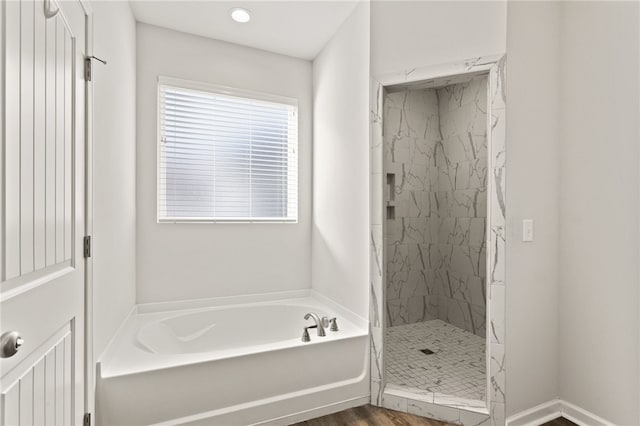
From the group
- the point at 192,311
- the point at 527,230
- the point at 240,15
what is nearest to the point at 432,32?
the point at 527,230

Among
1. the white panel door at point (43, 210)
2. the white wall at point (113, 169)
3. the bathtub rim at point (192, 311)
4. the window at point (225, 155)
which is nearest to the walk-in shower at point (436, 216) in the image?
the bathtub rim at point (192, 311)

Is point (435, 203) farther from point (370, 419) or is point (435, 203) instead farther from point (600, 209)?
point (370, 419)

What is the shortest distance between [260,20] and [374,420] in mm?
2885

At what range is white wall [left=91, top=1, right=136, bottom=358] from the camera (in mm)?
1598

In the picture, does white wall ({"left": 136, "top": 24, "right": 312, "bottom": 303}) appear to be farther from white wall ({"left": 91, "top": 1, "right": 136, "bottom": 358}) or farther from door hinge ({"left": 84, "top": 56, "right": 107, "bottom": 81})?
door hinge ({"left": 84, "top": 56, "right": 107, "bottom": 81})

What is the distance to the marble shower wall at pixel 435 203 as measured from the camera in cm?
316

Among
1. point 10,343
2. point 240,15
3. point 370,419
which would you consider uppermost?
point 240,15

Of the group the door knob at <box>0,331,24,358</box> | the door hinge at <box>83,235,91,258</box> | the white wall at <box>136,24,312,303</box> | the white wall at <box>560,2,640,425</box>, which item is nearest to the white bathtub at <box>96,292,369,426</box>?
the white wall at <box>136,24,312,303</box>

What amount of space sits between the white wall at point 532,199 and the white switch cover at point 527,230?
3 centimetres

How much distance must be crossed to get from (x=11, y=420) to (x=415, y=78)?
7.43ft

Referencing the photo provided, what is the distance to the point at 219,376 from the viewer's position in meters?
1.75

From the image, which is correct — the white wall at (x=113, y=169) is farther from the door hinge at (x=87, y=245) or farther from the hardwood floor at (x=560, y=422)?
the hardwood floor at (x=560, y=422)

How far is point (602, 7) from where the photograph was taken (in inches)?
68.5

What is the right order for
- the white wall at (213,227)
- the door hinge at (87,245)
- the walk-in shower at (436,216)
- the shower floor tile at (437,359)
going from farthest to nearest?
1. the walk-in shower at (436,216)
2. the white wall at (213,227)
3. the shower floor tile at (437,359)
4. the door hinge at (87,245)
